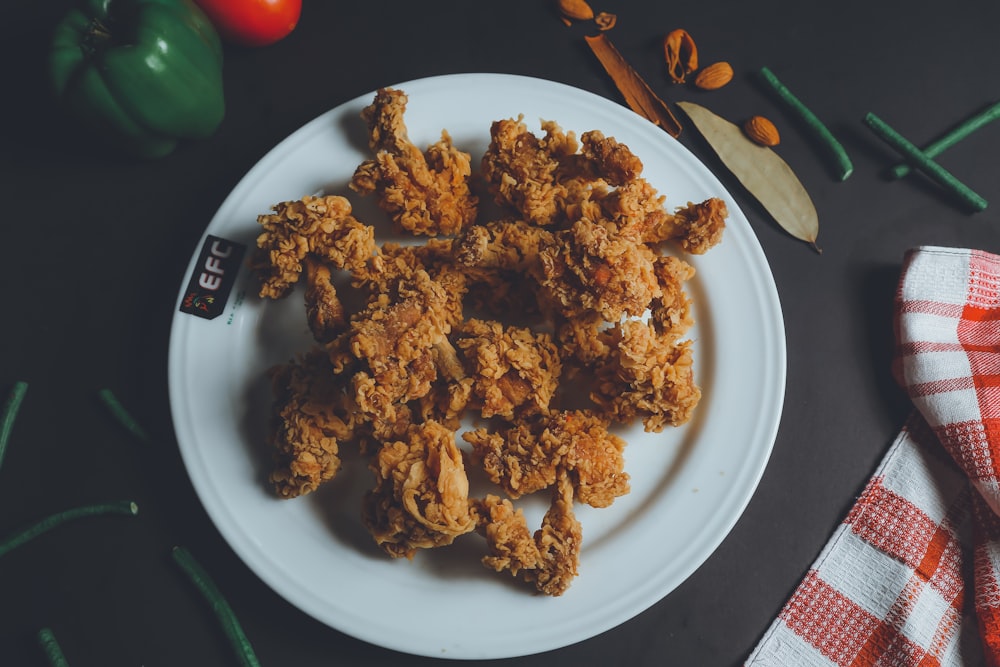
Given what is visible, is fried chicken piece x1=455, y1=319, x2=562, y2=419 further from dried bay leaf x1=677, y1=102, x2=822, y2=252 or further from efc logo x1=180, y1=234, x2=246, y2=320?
dried bay leaf x1=677, y1=102, x2=822, y2=252

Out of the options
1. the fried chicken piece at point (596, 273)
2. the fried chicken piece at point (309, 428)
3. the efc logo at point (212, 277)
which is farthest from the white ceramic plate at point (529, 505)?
the fried chicken piece at point (596, 273)

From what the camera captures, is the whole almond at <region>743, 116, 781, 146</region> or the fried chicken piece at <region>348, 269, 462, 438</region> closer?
the fried chicken piece at <region>348, 269, 462, 438</region>

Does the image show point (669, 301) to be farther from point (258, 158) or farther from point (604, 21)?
point (258, 158)

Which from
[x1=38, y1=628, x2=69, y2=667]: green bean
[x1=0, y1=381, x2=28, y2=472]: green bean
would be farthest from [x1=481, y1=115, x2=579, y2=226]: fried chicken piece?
[x1=38, y1=628, x2=69, y2=667]: green bean

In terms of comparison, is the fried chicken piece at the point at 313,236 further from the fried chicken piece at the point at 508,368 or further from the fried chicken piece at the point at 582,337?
the fried chicken piece at the point at 582,337

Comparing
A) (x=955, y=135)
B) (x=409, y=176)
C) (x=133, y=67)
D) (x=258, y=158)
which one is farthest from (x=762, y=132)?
(x=133, y=67)

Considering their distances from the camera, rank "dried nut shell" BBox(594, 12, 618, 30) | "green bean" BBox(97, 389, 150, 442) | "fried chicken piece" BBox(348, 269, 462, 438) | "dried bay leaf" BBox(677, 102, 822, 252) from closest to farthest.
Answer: "fried chicken piece" BBox(348, 269, 462, 438), "green bean" BBox(97, 389, 150, 442), "dried bay leaf" BBox(677, 102, 822, 252), "dried nut shell" BBox(594, 12, 618, 30)
